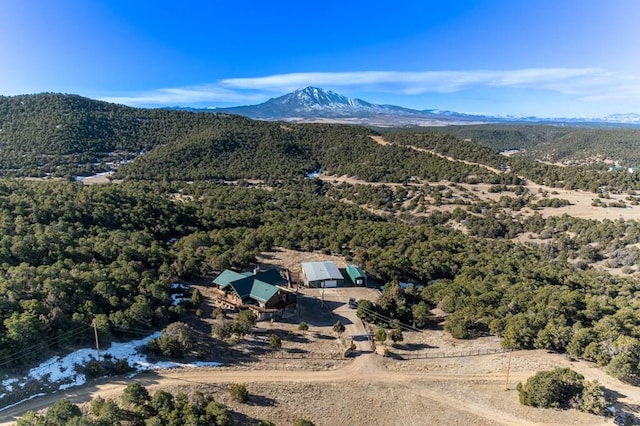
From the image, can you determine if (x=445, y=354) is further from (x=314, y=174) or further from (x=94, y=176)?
(x=94, y=176)

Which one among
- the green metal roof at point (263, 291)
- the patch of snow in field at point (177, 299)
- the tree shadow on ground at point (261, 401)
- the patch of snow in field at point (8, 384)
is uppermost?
the green metal roof at point (263, 291)

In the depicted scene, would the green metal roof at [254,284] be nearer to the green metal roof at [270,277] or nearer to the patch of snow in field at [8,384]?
the green metal roof at [270,277]

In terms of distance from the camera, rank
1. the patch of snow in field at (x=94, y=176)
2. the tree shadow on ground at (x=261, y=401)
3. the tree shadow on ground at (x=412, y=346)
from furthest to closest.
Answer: the patch of snow in field at (x=94, y=176)
the tree shadow on ground at (x=412, y=346)
the tree shadow on ground at (x=261, y=401)

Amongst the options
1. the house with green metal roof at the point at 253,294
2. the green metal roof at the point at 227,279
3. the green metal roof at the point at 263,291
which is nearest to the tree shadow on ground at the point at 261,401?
the house with green metal roof at the point at 253,294

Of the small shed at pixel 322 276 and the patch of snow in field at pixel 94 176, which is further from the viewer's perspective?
the patch of snow in field at pixel 94 176

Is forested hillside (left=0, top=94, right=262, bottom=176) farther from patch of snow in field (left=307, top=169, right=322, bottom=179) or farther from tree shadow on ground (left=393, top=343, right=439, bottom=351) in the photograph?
tree shadow on ground (left=393, top=343, right=439, bottom=351)

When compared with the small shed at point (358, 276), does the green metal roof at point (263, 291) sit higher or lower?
higher

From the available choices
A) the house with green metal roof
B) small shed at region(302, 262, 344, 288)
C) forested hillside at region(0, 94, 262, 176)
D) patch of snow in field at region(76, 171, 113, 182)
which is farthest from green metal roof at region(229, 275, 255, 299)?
forested hillside at region(0, 94, 262, 176)
